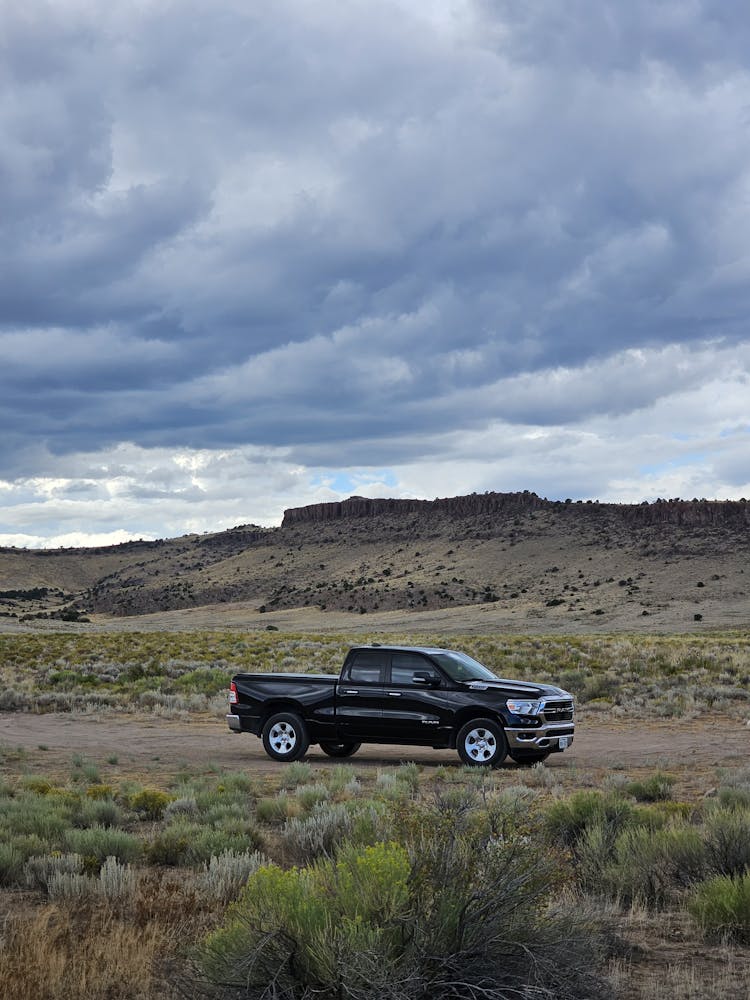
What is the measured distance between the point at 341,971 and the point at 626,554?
318 ft

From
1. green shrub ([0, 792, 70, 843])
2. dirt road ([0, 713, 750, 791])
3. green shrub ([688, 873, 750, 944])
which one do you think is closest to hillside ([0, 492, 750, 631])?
dirt road ([0, 713, 750, 791])

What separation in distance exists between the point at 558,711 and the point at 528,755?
0.83 metres

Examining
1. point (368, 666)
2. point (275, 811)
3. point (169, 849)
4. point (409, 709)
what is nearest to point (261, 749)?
point (368, 666)

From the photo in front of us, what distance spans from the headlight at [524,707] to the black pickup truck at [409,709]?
15 millimetres

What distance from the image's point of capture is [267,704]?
17.0 m

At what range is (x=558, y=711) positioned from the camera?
1572cm

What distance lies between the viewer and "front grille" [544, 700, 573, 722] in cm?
1554

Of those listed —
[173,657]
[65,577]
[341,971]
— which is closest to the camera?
[341,971]

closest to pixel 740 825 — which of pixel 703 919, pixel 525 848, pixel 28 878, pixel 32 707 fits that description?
pixel 703 919

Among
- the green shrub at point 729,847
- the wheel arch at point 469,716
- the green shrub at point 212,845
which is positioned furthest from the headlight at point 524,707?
the green shrub at point 729,847

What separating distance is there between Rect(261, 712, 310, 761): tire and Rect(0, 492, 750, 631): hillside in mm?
55230

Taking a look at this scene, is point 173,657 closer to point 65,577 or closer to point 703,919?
point 703,919

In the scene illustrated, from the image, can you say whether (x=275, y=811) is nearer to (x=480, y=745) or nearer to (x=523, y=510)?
(x=480, y=745)

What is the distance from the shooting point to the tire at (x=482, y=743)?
50.5 feet
